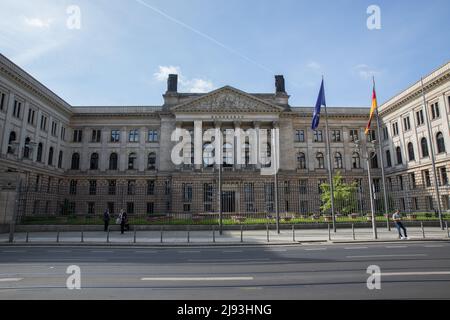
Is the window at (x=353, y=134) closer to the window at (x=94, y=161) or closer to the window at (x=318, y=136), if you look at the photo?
the window at (x=318, y=136)

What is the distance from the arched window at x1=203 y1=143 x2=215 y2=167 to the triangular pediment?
247 inches

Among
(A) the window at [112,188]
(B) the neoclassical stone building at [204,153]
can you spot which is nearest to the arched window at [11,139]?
(B) the neoclassical stone building at [204,153]

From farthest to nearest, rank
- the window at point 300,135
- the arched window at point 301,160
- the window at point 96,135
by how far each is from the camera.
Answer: the window at point 300,135, the arched window at point 301,160, the window at point 96,135

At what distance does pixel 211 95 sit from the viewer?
4962 centimetres

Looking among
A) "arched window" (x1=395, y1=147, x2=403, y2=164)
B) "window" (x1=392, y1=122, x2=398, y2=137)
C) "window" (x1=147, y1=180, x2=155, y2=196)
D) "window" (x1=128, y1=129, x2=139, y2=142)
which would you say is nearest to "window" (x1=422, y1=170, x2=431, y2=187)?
"arched window" (x1=395, y1=147, x2=403, y2=164)

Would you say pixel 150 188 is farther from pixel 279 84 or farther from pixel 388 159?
pixel 388 159

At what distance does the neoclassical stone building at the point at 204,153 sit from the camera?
39.6 m

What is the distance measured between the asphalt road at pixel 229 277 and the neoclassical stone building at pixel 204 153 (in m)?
28.4

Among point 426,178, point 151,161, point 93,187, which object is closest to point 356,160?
point 426,178

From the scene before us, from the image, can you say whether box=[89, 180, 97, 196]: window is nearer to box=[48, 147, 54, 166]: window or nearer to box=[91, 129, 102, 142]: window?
box=[48, 147, 54, 166]: window

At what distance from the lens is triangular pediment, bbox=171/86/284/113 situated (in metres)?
48.8

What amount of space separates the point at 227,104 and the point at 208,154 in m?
9.71

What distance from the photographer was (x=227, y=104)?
49531mm
